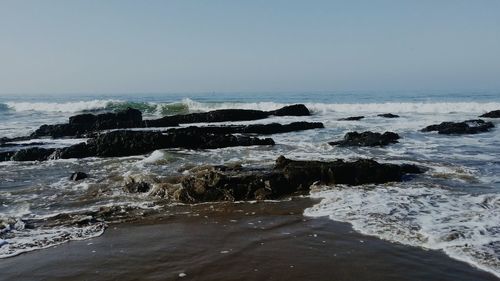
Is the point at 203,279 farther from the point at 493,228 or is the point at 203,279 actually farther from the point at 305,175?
the point at 305,175

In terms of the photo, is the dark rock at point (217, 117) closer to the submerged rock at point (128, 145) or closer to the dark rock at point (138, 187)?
the submerged rock at point (128, 145)

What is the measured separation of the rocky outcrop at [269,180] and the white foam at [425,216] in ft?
1.54

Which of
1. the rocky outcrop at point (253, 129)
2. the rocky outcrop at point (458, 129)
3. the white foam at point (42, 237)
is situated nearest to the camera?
the white foam at point (42, 237)

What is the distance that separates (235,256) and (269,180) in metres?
3.55

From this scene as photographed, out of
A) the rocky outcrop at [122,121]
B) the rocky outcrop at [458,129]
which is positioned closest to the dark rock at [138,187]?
the rocky outcrop at [122,121]

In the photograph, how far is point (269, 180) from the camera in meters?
Result: 9.45

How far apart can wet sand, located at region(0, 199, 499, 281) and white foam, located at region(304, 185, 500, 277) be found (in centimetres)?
33

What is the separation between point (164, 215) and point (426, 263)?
14.0ft

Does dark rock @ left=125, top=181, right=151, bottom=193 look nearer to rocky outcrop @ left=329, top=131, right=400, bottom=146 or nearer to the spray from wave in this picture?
rocky outcrop @ left=329, top=131, right=400, bottom=146

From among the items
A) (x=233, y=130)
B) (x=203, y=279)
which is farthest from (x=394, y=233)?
(x=233, y=130)

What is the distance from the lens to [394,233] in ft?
22.3

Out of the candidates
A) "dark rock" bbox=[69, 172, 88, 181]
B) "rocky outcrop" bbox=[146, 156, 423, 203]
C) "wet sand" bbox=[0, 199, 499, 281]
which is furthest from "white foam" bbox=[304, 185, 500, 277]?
"dark rock" bbox=[69, 172, 88, 181]

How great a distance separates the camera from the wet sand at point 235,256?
5410 millimetres

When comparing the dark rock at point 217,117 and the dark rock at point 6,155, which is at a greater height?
the dark rock at point 217,117
